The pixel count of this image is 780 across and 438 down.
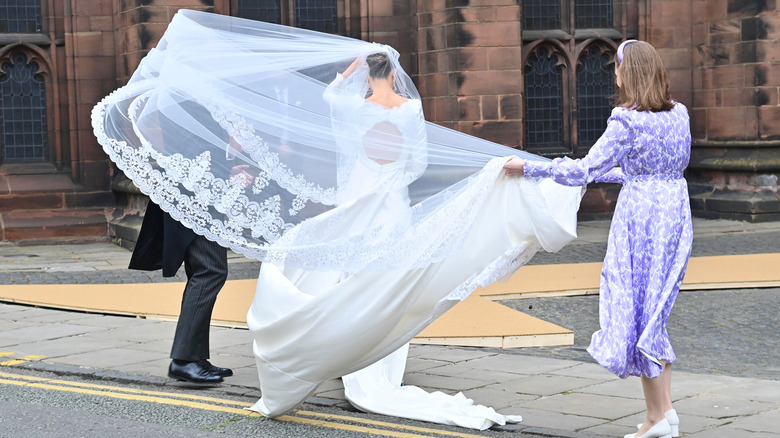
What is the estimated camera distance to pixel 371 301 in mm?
6254

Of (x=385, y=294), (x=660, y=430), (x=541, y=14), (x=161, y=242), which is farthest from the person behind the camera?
(x=541, y=14)

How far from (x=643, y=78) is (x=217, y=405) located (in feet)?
9.99

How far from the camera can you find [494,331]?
8867 mm

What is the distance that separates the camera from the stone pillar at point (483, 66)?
15.4 metres

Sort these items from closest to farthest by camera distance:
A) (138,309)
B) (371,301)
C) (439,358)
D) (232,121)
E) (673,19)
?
(371,301), (232,121), (439,358), (138,309), (673,19)

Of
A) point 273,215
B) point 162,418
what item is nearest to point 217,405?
point 162,418

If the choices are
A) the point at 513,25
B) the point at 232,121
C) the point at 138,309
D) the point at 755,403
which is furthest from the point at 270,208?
the point at 513,25

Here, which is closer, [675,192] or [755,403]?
[675,192]

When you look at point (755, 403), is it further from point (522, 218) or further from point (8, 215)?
point (8, 215)

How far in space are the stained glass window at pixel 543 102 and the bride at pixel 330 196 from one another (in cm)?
991

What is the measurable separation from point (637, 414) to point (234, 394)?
2.39m

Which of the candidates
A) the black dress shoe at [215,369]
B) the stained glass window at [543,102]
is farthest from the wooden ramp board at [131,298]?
the stained glass window at [543,102]

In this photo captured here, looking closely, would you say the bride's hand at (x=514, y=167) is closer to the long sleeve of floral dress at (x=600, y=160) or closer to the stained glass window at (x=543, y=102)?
the long sleeve of floral dress at (x=600, y=160)

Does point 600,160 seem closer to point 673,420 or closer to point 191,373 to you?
point 673,420
